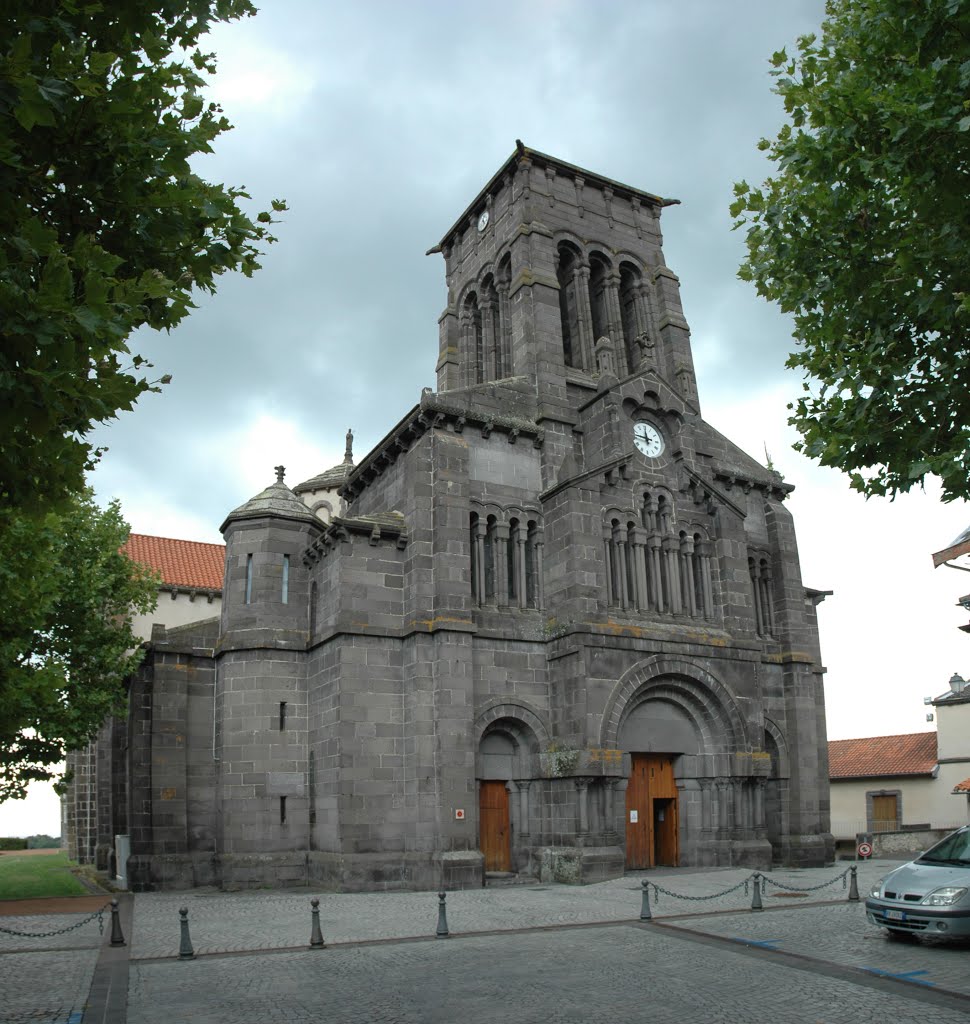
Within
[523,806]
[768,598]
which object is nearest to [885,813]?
[768,598]

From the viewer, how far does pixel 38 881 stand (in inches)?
1192

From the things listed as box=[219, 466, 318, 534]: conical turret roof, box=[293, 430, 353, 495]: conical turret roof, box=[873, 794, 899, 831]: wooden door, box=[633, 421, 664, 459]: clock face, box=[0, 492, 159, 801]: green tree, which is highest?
box=[293, 430, 353, 495]: conical turret roof

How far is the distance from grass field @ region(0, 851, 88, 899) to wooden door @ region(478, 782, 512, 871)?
36.0 ft

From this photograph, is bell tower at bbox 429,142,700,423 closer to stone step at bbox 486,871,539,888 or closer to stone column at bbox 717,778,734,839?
stone column at bbox 717,778,734,839

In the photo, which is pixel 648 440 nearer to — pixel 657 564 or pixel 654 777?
pixel 657 564

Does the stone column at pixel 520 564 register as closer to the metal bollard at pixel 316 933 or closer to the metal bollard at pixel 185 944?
the metal bollard at pixel 316 933

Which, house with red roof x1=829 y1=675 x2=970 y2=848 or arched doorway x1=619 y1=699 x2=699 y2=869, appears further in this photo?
house with red roof x1=829 y1=675 x2=970 y2=848

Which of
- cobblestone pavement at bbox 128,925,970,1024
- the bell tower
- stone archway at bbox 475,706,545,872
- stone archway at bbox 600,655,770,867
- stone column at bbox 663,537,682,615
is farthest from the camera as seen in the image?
the bell tower

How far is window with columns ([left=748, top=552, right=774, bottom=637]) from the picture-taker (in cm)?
3130

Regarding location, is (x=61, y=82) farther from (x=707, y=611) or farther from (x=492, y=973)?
(x=707, y=611)

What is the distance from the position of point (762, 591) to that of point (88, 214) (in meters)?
27.3

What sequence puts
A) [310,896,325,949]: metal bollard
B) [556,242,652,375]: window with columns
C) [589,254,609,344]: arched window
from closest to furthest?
[310,896,325,949]: metal bollard → [556,242,652,375]: window with columns → [589,254,609,344]: arched window

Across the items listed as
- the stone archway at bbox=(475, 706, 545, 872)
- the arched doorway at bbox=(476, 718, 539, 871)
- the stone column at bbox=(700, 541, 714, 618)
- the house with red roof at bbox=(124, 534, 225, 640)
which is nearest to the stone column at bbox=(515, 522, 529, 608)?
the stone archway at bbox=(475, 706, 545, 872)

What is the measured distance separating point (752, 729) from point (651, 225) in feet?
64.5
